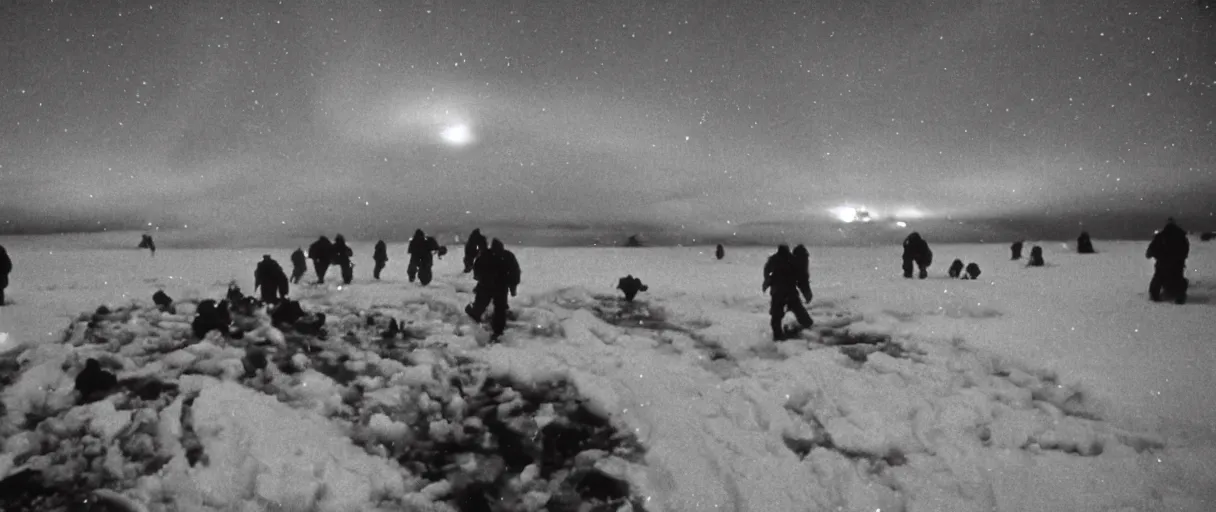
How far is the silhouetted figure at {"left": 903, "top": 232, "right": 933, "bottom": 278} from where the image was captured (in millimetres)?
21359

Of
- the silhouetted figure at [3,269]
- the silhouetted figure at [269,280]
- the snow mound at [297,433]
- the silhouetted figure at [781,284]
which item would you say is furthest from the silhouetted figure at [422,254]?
the silhouetted figure at [781,284]

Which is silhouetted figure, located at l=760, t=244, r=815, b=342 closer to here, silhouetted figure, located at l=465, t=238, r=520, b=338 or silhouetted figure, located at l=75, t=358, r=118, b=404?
silhouetted figure, located at l=465, t=238, r=520, b=338

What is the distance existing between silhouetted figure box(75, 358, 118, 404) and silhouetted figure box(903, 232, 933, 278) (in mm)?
22595

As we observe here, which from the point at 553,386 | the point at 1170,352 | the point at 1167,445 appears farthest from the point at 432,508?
the point at 1170,352

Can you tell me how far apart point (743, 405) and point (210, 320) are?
9345 mm

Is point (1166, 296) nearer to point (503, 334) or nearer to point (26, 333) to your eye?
point (503, 334)

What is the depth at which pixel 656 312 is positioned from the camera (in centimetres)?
1429

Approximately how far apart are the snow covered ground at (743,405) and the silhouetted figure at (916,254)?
26.5ft

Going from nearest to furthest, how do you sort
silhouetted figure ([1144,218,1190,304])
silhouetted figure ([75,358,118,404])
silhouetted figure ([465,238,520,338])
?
1. silhouetted figure ([75,358,118,404])
2. silhouetted figure ([465,238,520,338])
3. silhouetted figure ([1144,218,1190,304])

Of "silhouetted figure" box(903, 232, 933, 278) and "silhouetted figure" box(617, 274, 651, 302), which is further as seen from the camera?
"silhouetted figure" box(903, 232, 933, 278)

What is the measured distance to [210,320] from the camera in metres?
10.1

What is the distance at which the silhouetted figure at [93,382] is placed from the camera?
7109 millimetres

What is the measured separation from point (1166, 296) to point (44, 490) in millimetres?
20299

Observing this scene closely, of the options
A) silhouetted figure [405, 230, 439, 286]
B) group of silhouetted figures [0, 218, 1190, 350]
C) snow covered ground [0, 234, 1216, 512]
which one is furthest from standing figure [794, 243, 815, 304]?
silhouetted figure [405, 230, 439, 286]
